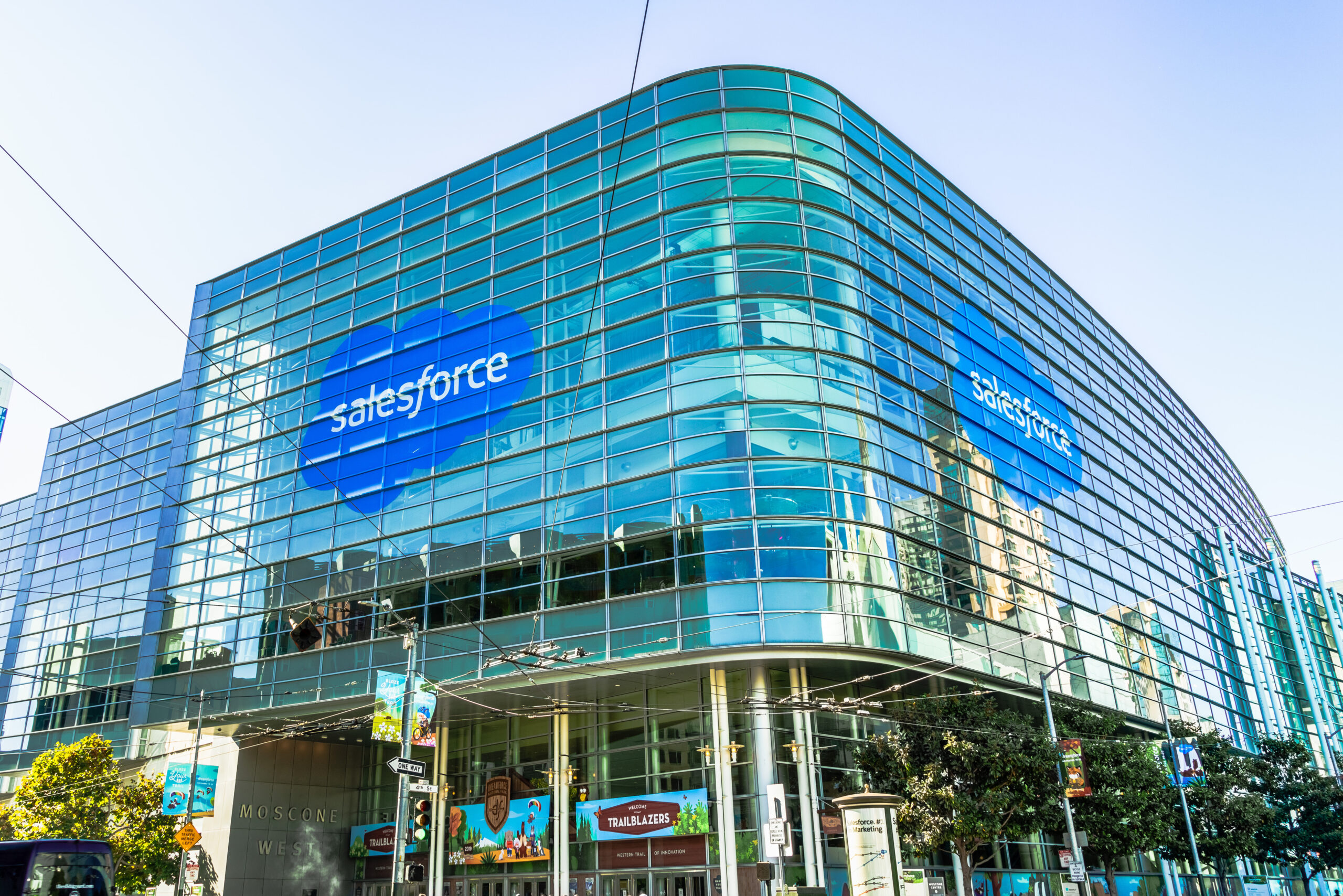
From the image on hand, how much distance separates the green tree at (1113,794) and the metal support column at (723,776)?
12856mm

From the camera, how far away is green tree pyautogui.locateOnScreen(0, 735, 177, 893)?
3834 cm

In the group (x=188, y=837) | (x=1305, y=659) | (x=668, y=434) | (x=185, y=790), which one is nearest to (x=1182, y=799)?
(x=668, y=434)

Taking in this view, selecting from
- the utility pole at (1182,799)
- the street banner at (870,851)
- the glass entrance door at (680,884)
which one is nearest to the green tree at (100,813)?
the glass entrance door at (680,884)

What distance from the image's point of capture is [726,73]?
4203 centimetres

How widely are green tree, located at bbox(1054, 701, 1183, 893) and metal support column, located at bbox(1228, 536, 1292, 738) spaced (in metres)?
29.8

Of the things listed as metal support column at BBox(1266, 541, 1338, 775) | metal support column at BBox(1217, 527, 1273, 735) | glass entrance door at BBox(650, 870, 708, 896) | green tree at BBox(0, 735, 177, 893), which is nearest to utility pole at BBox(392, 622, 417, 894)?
glass entrance door at BBox(650, 870, 708, 896)

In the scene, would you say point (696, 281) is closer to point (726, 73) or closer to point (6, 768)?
point (726, 73)

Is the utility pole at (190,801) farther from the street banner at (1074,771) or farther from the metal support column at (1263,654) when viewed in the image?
the metal support column at (1263,654)

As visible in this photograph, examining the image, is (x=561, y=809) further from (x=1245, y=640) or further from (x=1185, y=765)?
(x=1245, y=640)

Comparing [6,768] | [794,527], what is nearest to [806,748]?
[794,527]

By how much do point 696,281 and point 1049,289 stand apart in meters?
29.7

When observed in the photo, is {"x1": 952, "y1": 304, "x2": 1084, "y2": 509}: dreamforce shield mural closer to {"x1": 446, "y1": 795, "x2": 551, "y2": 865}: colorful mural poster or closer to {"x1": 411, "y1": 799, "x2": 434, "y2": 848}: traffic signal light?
{"x1": 446, "y1": 795, "x2": 551, "y2": 865}: colorful mural poster

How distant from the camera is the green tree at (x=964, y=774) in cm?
3064

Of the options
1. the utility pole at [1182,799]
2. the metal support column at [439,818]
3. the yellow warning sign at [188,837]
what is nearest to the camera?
the yellow warning sign at [188,837]
